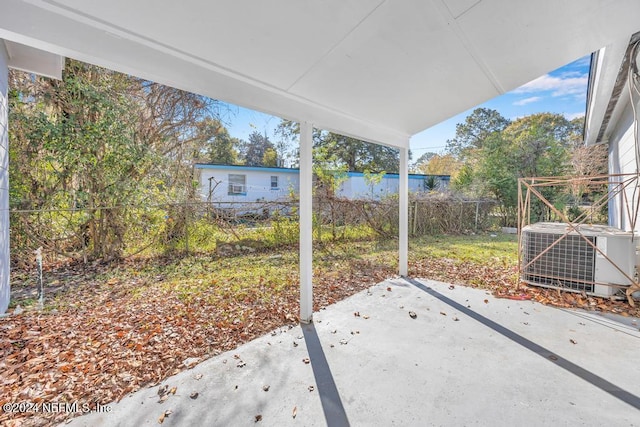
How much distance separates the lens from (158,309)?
3.54 m

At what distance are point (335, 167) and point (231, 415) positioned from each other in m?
7.53

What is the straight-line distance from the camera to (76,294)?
4.00 meters

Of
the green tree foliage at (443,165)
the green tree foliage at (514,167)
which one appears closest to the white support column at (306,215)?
the green tree foliage at (514,167)

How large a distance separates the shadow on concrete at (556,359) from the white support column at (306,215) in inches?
76.9

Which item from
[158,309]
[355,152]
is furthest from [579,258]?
[355,152]

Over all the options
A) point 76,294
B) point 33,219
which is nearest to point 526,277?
point 76,294

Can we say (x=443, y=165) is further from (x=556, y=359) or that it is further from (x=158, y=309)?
(x=158, y=309)

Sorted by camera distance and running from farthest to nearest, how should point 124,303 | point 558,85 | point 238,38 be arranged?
1. point 558,85
2. point 124,303
3. point 238,38

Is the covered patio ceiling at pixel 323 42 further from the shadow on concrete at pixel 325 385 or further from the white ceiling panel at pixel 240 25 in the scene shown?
the shadow on concrete at pixel 325 385

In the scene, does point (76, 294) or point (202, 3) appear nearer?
point (202, 3)

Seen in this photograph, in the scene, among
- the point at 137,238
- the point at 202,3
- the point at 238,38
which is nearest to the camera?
the point at 202,3

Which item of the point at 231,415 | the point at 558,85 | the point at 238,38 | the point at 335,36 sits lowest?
the point at 231,415

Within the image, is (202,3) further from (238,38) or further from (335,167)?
(335,167)

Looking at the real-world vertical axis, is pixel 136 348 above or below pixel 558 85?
below
